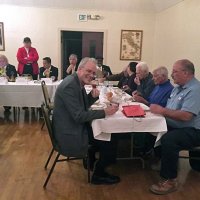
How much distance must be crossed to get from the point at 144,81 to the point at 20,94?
2141mm

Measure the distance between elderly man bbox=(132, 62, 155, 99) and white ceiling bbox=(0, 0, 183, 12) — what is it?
128 inches

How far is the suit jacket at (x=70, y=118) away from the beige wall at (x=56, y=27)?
4.62 m

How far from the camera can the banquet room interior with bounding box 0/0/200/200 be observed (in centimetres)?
226

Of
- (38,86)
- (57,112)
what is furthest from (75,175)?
(38,86)

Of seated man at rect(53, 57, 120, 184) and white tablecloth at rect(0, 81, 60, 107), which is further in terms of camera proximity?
white tablecloth at rect(0, 81, 60, 107)

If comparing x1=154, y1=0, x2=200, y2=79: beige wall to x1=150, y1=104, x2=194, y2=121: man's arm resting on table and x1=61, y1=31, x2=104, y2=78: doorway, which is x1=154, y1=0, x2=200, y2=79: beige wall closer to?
x1=61, y1=31, x2=104, y2=78: doorway

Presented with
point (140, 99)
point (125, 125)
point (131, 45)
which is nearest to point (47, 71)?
point (140, 99)

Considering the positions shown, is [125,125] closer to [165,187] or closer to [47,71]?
[165,187]

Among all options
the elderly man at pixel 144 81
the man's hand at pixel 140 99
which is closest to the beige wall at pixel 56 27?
the elderly man at pixel 144 81

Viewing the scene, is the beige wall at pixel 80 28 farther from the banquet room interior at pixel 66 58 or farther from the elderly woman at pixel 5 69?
the elderly woman at pixel 5 69

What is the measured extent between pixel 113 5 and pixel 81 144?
5.00 meters

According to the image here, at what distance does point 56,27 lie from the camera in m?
6.38

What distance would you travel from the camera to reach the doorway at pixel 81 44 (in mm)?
6621

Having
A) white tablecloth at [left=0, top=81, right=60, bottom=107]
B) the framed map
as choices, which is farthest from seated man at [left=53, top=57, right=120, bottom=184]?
the framed map
